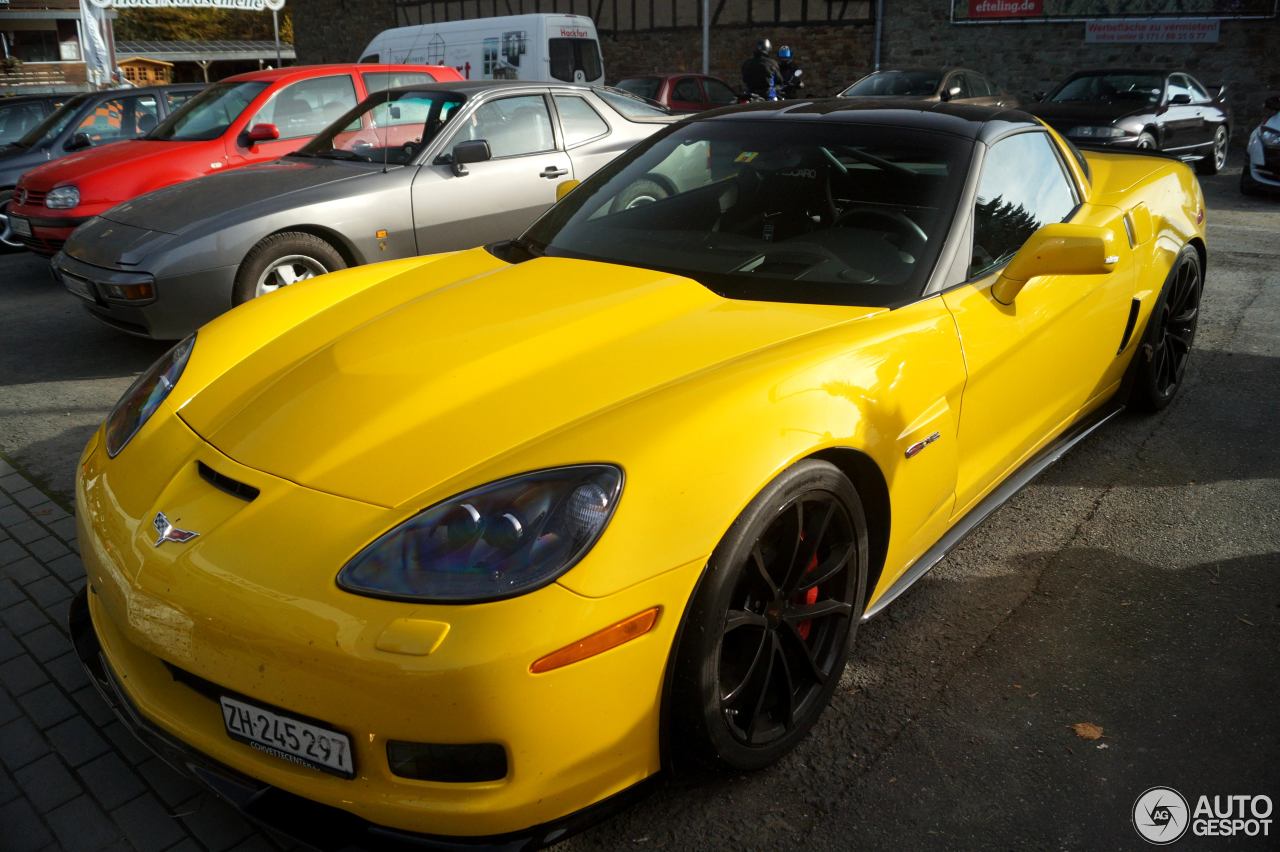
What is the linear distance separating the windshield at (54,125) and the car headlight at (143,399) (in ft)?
29.7

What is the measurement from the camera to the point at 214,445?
7.75 ft

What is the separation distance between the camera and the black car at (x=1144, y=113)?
41.3 feet

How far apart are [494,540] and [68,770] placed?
138 cm

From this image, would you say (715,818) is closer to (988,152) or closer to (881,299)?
(881,299)

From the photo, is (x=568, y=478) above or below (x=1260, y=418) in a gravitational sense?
above

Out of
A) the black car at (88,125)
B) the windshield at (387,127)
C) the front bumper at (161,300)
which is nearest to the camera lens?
the front bumper at (161,300)

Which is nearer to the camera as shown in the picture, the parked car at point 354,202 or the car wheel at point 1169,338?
the car wheel at point 1169,338

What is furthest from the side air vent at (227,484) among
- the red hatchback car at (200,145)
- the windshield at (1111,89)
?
the windshield at (1111,89)

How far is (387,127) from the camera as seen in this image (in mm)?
6840

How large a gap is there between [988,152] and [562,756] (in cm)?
236

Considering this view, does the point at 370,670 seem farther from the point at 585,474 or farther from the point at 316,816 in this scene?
the point at 585,474

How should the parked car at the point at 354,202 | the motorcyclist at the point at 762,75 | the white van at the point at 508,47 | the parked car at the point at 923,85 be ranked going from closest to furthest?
the parked car at the point at 354,202, the parked car at the point at 923,85, the white van at the point at 508,47, the motorcyclist at the point at 762,75

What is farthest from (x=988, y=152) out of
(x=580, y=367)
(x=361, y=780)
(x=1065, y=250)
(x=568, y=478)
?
(x=361, y=780)

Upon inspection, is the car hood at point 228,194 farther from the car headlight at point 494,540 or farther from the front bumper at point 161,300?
the car headlight at point 494,540
